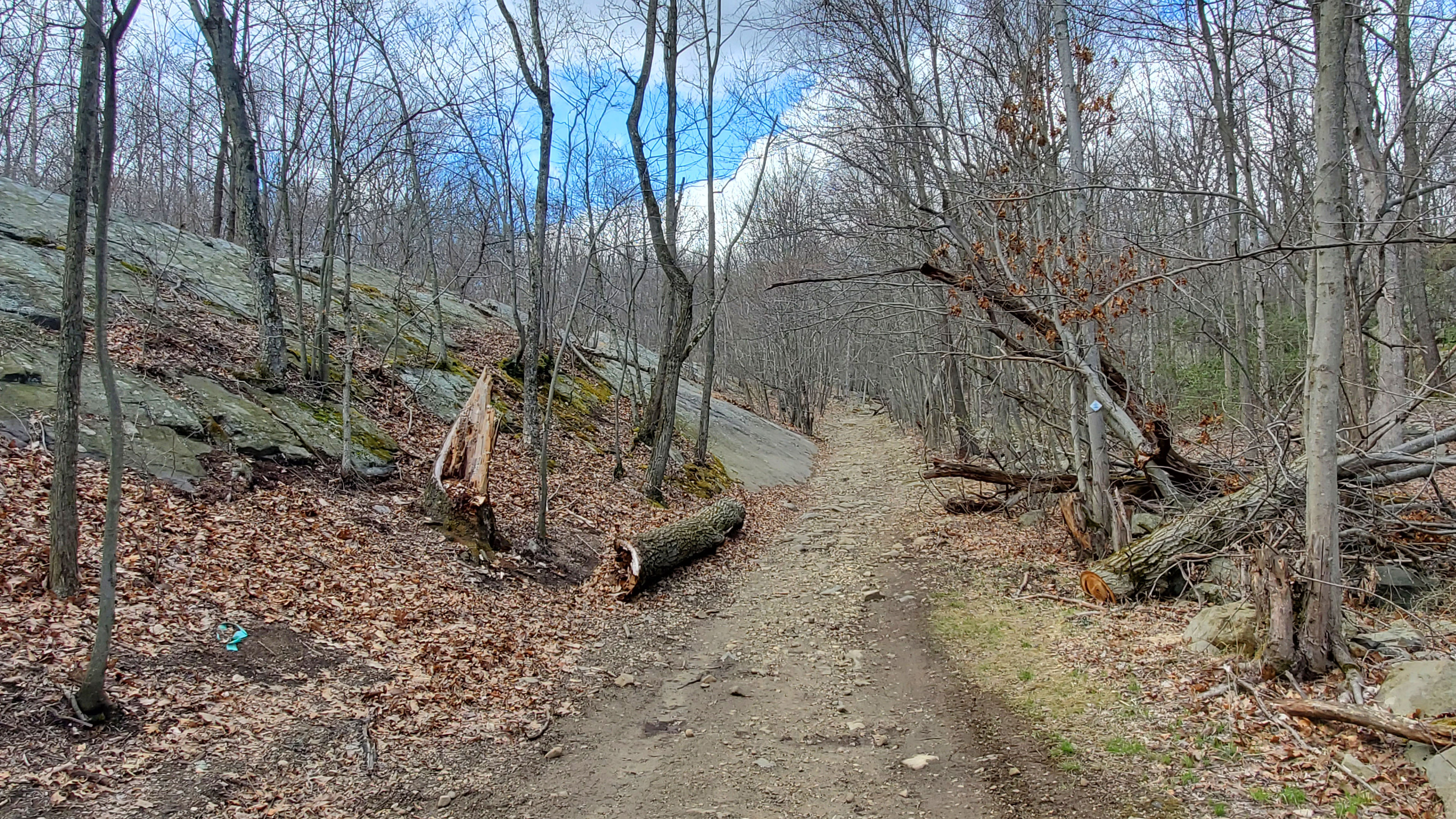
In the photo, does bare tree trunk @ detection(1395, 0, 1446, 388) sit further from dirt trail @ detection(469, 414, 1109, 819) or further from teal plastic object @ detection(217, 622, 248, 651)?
teal plastic object @ detection(217, 622, 248, 651)

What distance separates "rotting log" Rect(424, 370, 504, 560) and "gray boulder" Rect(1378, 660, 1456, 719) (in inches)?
293

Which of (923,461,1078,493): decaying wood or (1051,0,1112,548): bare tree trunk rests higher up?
(1051,0,1112,548): bare tree trunk

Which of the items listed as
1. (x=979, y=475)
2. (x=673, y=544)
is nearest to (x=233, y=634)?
(x=673, y=544)

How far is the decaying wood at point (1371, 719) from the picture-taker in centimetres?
386

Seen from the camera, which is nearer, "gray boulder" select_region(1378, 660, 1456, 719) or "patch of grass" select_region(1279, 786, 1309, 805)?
"patch of grass" select_region(1279, 786, 1309, 805)

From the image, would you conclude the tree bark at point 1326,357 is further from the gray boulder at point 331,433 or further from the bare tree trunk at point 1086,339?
the gray boulder at point 331,433

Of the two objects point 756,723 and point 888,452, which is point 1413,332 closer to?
point 888,452

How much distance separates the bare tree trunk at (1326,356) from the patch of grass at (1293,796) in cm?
128

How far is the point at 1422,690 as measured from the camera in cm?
424

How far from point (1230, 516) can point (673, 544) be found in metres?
5.74

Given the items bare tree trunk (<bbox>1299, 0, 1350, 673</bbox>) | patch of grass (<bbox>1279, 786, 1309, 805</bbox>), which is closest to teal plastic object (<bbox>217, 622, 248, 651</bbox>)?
patch of grass (<bbox>1279, 786, 1309, 805</bbox>)

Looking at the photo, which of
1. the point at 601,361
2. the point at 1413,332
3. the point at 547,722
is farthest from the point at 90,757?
the point at 1413,332

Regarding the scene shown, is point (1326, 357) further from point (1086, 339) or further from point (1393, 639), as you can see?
point (1086, 339)

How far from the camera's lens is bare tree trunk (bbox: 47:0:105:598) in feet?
14.8
